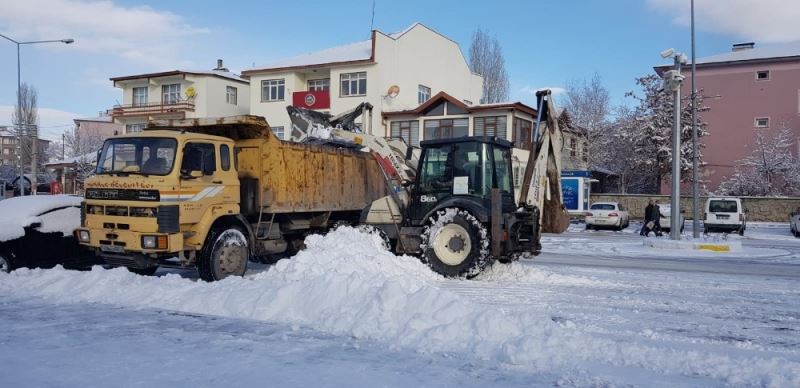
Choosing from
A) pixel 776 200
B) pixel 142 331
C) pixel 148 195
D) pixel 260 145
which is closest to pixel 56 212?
pixel 148 195

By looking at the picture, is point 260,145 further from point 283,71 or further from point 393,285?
point 283,71

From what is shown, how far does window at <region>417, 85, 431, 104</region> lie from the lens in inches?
1693

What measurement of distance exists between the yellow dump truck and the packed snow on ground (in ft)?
2.05

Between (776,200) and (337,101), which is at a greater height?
(337,101)

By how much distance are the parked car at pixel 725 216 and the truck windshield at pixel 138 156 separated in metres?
27.0

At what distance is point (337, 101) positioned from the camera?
39.9 meters

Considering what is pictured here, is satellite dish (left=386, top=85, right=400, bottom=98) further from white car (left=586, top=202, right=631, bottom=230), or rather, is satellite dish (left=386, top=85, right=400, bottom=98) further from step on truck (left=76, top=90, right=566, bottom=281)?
step on truck (left=76, top=90, right=566, bottom=281)

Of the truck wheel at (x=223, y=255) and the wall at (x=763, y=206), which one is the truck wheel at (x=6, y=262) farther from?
the wall at (x=763, y=206)

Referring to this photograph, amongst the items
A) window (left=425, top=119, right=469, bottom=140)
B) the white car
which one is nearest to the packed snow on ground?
the white car

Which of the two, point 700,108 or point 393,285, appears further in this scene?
point 700,108

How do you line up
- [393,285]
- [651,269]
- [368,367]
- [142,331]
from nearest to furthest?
[368,367] → [142,331] → [393,285] → [651,269]

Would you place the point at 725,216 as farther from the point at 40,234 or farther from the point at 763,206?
the point at 40,234

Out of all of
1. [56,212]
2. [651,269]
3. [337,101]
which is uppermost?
[337,101]

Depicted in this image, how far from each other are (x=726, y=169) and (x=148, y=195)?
47877mm
